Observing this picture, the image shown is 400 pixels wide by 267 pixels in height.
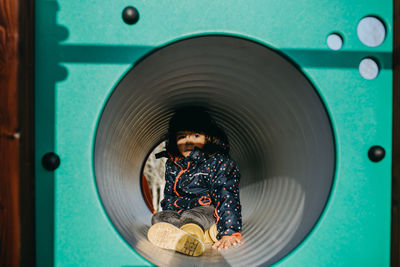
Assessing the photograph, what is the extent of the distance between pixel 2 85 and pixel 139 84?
0.61 meters

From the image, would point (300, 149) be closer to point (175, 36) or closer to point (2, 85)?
point (175, 36)

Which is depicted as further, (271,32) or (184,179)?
(184,179)

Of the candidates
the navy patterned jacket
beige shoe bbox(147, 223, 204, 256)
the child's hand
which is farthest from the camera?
the navy patterned jacket

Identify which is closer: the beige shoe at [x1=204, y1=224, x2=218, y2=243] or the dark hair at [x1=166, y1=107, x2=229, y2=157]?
the beige shoe at [x1=204, y1=224, x2=218, y2=243]

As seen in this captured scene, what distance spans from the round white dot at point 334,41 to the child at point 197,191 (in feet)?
3.63

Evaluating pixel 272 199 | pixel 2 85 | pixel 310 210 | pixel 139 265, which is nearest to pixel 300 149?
pixel 310 210

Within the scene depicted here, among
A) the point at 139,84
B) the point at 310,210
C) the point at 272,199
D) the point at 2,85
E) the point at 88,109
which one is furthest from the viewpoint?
the point at 272,199

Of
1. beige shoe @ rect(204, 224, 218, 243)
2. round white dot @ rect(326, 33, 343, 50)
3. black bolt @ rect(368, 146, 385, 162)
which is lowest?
beige shoe @ rect(204, 224, 218, 243)

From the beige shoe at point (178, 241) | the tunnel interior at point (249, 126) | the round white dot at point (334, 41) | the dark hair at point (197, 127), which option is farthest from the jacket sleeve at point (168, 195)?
the round white dot at point (334, 41)

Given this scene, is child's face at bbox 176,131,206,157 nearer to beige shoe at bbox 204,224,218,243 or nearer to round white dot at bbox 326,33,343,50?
beige shoe at bbox 204,224,218,243

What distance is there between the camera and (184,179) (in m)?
2.54

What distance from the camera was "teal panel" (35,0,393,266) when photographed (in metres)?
1.32

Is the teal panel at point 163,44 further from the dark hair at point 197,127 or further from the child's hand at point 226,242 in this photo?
the dark hair at point 197,127

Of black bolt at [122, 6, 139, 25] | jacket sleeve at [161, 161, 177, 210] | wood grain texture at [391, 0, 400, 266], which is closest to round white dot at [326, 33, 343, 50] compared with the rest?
wood grain texture at [391, 0, 400, 266]
